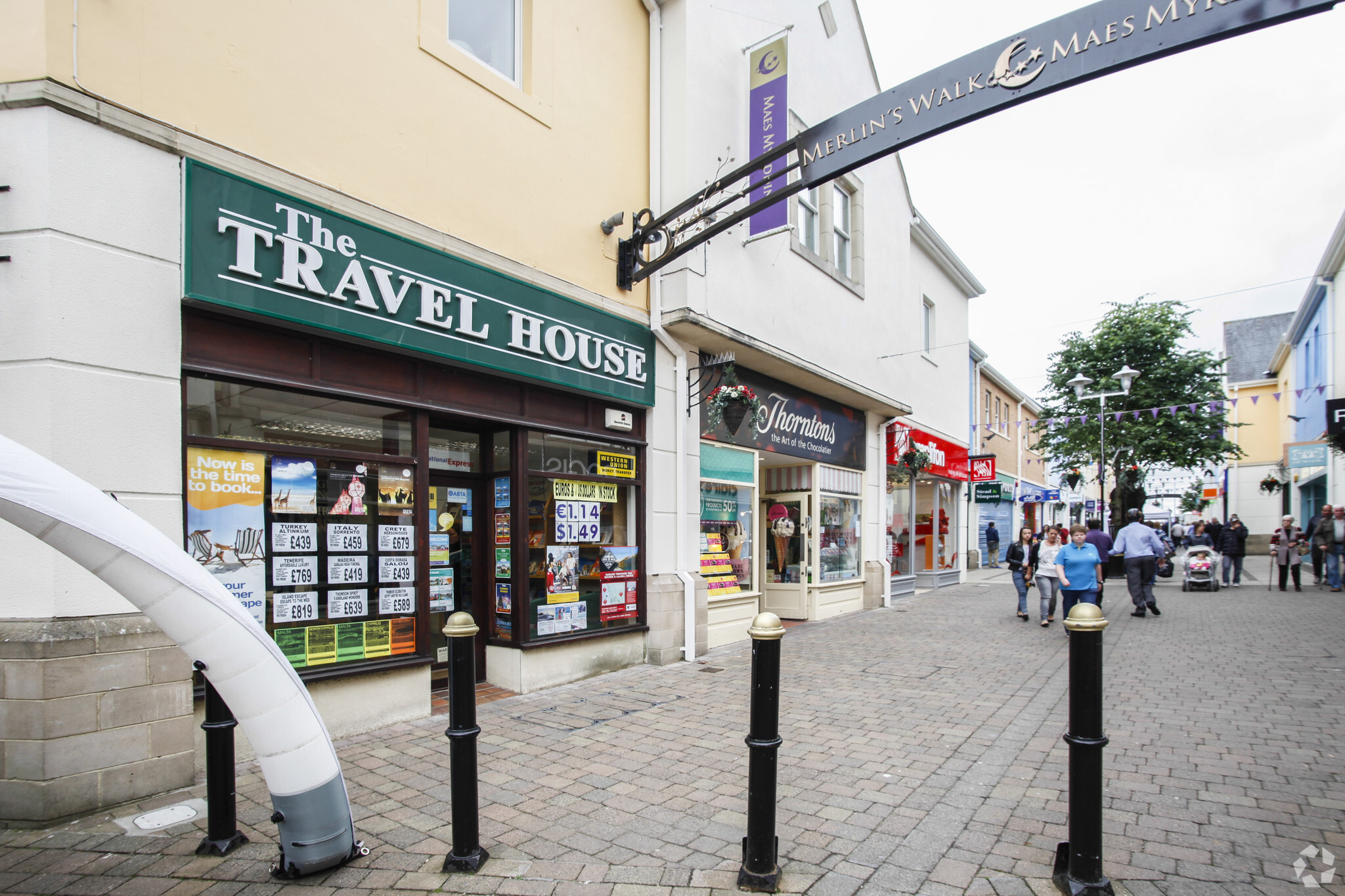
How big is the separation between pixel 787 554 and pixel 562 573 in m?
5.58

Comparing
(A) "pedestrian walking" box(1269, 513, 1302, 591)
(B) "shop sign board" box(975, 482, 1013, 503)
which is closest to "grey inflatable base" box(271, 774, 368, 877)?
(B) "shop sign board" box(975, 482, 1013, 503)

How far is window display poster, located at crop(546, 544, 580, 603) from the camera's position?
7.18 metres

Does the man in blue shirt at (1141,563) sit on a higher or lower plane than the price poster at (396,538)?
lower

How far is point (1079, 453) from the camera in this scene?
2350cm

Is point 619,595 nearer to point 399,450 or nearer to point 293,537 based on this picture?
point 399,450

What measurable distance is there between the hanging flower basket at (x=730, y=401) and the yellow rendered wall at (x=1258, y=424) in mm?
38293

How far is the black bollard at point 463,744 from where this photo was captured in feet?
10.7

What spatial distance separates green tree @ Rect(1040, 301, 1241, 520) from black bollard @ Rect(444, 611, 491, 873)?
70.4ft

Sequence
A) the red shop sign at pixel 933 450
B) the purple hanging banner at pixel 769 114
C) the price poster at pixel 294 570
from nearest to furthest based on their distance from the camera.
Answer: the price poster at pixel 294 570, the purple hanging banner at pixel 769 114, the red shop sign at pixel 933 450

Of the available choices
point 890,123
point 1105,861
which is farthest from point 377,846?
point 890,123

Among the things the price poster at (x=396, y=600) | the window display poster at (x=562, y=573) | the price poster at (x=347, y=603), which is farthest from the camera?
the window display poster at (x=562, y=573)

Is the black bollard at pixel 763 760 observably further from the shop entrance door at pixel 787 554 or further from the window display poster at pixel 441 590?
the shop entrance door at pixel 787 554

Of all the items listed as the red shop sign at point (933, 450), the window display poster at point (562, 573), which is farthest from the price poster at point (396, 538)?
the red shop sign at point (933, 450)

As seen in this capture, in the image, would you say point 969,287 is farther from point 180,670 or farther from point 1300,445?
point 180,670
